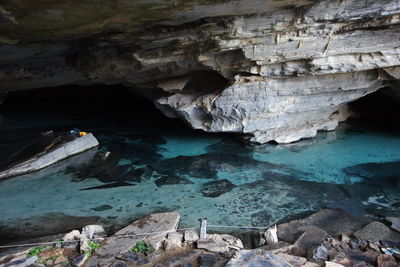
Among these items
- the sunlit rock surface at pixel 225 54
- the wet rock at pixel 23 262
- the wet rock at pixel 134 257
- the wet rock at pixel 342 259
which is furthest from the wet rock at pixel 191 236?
the sunlit rock surface at pixel 225 54

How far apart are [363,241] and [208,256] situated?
2.31 m

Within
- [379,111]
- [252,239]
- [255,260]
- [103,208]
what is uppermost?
[379,111]

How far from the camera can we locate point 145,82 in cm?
917

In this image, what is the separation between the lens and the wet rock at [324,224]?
491cm

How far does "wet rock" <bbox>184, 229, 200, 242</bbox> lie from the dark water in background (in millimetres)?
430

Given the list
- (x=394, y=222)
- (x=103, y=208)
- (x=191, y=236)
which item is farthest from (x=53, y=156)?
(x=394, y=222)

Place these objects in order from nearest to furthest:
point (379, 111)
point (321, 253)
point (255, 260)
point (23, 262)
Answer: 1. point (255, 260)
2. point (23, 262)
3. point (321, 253)
4. point (379, 111)

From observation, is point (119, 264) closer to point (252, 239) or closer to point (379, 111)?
point (252, 239)

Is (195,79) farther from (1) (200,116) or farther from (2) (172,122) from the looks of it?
(2) (172,122)

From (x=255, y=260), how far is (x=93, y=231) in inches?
96.4

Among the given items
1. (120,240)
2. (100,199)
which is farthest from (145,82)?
(120,240)

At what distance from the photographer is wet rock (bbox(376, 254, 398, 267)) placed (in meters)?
4.09

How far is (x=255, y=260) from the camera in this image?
396 centimetres

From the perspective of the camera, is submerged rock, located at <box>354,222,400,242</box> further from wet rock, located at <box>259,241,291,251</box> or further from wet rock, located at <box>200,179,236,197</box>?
wet rock, located at <box>200,179,236,197</box>
